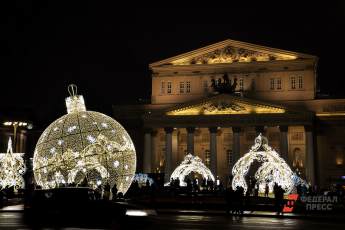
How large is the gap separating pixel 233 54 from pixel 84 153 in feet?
134

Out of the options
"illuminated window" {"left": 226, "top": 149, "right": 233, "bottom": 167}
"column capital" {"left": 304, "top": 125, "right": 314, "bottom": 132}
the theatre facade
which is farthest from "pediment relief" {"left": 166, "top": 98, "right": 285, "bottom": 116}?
"illuminated window" {"left": 226, "top": 149, "right": 233, "bottom": 167}

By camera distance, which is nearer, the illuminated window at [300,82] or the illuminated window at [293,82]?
the illuminated window at [300,82]

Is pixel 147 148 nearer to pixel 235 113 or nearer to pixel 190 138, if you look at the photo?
pixel 190 138

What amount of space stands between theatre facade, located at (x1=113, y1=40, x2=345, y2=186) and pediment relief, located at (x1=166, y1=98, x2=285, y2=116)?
0.11 m

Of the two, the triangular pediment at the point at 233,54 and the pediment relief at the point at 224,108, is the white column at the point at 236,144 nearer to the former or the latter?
the pediment relief at the point at 224,108

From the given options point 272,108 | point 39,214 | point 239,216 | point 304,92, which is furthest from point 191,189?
point 304,92

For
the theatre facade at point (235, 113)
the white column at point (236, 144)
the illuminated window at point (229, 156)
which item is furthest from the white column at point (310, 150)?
the illuminated window at point (229, 156)

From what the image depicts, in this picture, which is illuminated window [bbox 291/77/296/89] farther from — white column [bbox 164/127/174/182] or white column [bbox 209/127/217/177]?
white column [bbox 164/127/174/182]

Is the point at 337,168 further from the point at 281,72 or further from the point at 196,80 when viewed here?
the point at 196,80

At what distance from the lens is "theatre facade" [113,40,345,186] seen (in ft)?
184

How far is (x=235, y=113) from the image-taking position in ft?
185

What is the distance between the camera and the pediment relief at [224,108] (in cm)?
5591

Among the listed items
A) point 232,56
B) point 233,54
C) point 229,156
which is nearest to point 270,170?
point 229,156

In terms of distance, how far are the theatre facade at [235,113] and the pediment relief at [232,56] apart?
12cm
